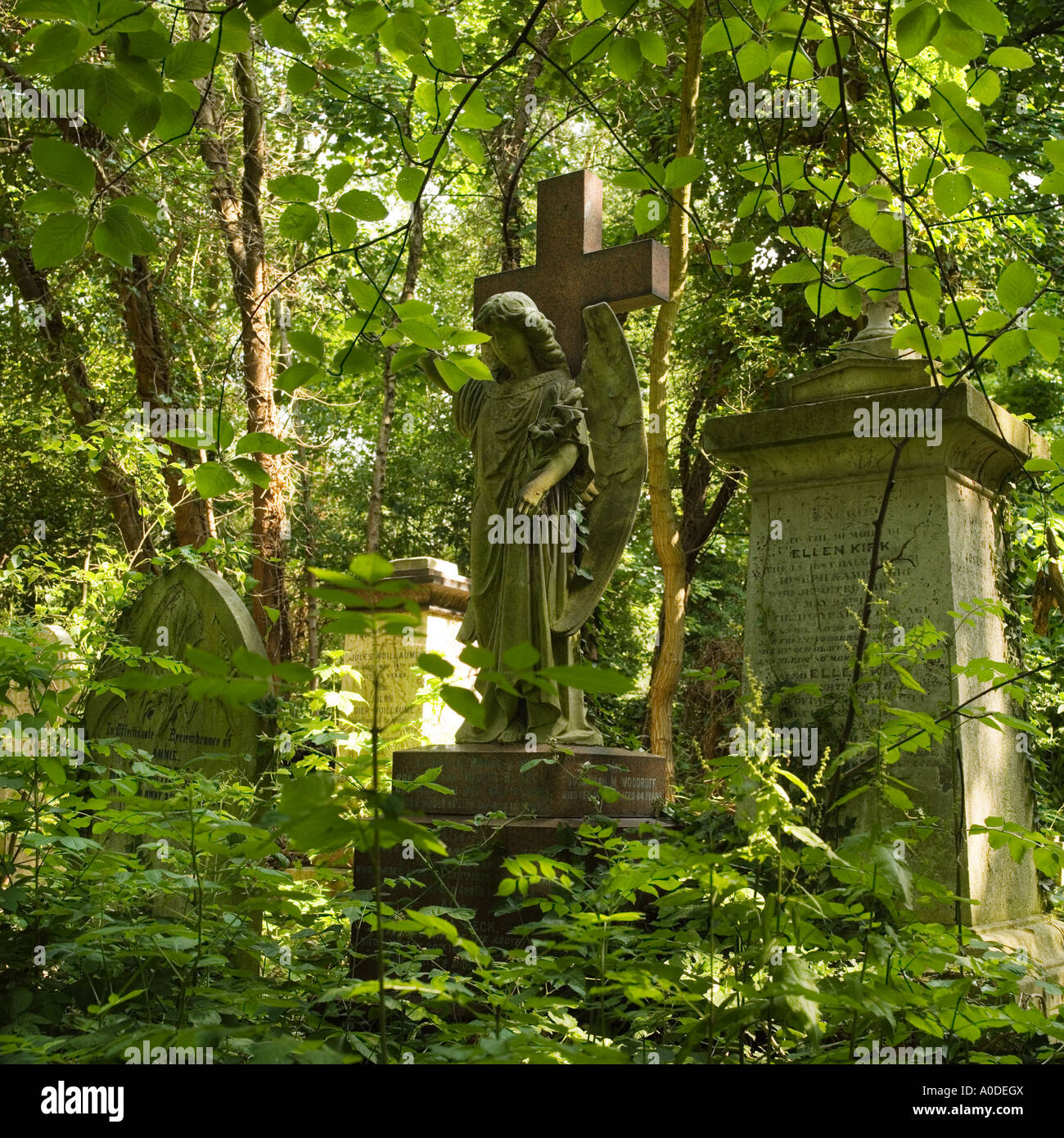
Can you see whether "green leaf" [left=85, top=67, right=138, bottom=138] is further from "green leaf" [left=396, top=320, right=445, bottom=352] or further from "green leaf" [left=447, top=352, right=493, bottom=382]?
"green leaf" [left=447, top=352, right=493, bottom=382]

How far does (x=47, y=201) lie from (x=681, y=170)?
1.64m

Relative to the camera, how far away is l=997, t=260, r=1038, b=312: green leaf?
2617mm

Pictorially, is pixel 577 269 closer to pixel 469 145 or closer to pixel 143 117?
pixel 469 145

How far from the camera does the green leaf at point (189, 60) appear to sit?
238 cm

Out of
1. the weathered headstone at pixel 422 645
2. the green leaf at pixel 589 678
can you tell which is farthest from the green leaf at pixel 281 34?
the weathered headstone at pixel 422 645

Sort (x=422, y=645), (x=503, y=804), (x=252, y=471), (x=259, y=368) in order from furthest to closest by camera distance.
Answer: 1. (x=422, y=645)
2. (x=259, y=368)
3. (x=503, y=804)
4. (x=252, y=471)

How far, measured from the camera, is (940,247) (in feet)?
30.2

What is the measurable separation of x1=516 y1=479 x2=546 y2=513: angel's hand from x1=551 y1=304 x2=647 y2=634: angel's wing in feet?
1.50

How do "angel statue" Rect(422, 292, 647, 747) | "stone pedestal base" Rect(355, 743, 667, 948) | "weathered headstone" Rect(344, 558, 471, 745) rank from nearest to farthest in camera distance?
"stone pedestal base" Rect(355, 743, 667, 948) → "angel statue" Rect(422, 292, 647, 747) → "weathered headstone" Rect(344, 558, 471, 745)

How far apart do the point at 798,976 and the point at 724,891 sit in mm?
273

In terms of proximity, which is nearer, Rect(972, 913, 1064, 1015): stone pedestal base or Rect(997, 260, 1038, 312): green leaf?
Rect(997, 260, 1038, 312): green leaf

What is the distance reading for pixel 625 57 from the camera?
293cm

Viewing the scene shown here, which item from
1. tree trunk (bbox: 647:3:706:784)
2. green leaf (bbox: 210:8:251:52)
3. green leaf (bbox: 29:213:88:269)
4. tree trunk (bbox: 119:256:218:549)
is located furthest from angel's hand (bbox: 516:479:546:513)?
tree trunk (bbox: 119:256:218:549)

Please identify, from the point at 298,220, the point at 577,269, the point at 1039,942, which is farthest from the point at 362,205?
the point at 1039,942
